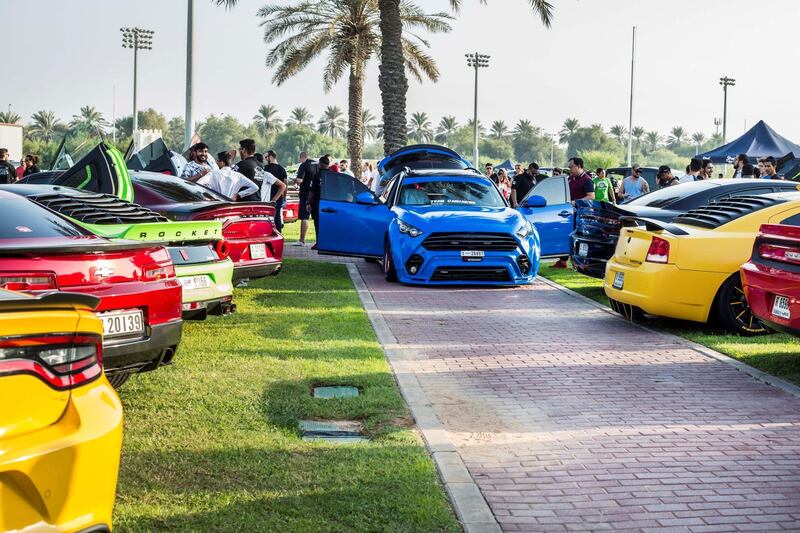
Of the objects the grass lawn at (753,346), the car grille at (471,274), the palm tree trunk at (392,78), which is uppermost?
the palm tree trunk at (392,78)

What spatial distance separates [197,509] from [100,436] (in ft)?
4.62

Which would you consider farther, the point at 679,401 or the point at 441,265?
the point at 441,265

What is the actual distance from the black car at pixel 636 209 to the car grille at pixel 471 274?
1.10m

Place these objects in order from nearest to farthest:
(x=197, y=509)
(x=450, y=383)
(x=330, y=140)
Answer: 1. (x=197, y=509)
2. (x=450, y=383)
3. (x=330, y=140)

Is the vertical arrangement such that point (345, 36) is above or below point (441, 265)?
above

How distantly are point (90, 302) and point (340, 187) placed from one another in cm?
1222

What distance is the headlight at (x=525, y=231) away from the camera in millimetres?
14383

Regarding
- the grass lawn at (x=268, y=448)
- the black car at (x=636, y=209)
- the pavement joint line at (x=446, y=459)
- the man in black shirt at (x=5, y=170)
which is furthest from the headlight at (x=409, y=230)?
the man in black shirt at (x=5, y=170)

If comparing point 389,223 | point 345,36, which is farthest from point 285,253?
point 345,36

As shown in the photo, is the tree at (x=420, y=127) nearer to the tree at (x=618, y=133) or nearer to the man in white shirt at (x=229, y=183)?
the tree at (x=618, y=133)

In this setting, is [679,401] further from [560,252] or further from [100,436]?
[560,252]

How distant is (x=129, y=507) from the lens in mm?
4824

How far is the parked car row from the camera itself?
331cm

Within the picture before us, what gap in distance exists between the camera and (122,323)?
6.46 m
